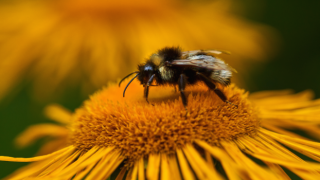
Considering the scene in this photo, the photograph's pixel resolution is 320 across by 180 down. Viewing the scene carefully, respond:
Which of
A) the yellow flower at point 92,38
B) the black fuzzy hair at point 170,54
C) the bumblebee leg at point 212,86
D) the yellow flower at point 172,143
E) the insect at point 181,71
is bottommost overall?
the yellow flower at point 172,143

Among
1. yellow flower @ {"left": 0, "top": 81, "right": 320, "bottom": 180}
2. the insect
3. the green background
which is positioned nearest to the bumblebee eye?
the insect

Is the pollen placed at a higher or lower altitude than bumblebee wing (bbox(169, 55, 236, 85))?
lower

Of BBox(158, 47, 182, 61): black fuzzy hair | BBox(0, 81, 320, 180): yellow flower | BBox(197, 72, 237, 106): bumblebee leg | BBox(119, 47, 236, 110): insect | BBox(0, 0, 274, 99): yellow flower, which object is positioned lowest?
BBox(0, 81, 320, 180): yellow flower

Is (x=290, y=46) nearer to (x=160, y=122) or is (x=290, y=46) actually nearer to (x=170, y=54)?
(x=170, y=54)

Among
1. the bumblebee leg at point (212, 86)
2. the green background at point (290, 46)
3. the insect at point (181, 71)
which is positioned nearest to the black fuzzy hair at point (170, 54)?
the insect at point (181, 71)

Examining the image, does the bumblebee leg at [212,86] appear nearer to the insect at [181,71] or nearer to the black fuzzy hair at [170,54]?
the insect at [181,71]

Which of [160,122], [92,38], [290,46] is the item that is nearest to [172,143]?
[160,122]

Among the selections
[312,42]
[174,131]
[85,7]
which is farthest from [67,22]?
[312,42]

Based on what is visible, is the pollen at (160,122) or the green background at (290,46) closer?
the pollen at (160,122)

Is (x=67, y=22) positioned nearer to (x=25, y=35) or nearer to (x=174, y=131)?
(x=25, y=35)

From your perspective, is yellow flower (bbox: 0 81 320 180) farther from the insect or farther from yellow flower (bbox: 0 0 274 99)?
yellow flower (bbox: 0 0 274 99)
